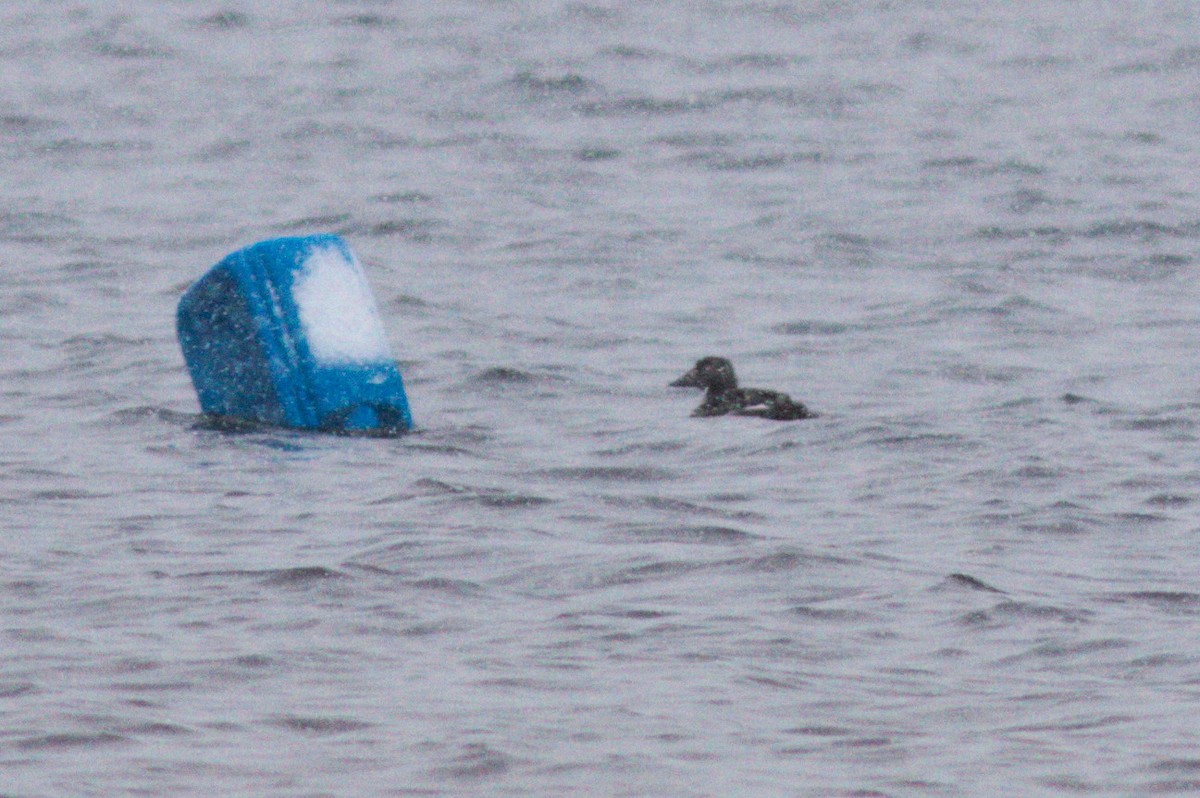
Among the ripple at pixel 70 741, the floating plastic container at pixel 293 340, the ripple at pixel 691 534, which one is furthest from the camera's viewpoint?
the floating plastic container at pixel 293 340

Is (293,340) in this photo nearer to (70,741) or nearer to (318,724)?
(318,724)

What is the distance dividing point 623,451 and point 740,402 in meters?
1.05

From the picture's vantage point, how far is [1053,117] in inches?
1150

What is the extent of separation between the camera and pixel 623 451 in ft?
41.3

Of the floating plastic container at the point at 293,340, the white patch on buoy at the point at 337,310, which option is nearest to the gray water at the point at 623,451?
the floating plastic container at the point at 293,340

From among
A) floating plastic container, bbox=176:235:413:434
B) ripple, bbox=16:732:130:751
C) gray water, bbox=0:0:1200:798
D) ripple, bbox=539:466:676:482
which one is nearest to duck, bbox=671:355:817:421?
gray water, bbox=0:0:1200:798

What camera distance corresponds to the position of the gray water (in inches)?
278

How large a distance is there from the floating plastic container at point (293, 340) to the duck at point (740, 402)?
1719mm

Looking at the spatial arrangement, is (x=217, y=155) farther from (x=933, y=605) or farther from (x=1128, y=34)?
(x=933, y=605)

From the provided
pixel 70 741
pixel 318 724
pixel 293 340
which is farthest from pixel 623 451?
pixel 70 741

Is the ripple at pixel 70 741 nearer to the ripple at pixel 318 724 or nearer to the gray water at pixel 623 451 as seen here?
the gray water at pixel 623 451

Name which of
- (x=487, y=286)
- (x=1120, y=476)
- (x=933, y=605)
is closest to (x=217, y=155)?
(x=487, y=286)

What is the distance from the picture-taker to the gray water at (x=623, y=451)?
706 cm

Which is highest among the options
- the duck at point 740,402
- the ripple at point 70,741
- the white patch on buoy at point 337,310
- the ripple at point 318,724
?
the white patch on buoy at point 337,310
